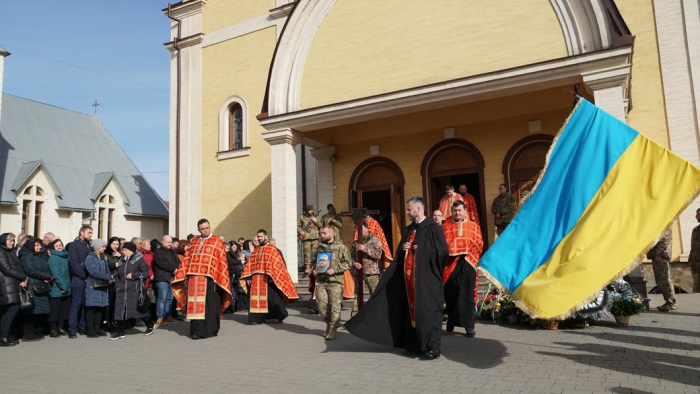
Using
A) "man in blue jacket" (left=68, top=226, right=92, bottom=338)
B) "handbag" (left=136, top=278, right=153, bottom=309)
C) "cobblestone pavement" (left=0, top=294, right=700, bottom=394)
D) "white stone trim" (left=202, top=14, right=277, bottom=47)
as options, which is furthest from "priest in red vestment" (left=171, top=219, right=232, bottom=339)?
"white stone trim" (left=202, top=14, right=277, bottom=47)

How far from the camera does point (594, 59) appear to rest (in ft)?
33.4

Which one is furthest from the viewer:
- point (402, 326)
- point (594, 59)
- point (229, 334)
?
point (594, 59)

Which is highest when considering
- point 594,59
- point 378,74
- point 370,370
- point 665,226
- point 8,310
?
point 378,74

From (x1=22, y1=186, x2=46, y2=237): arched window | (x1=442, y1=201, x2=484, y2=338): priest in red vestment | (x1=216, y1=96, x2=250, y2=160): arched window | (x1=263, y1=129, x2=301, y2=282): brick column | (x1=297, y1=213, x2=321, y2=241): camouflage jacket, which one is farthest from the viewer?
(x1=22, y1=186, x2=46, y2=237): arched window

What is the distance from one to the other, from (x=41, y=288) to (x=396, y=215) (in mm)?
9387

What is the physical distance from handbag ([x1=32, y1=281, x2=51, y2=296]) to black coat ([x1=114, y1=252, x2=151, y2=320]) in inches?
41.4

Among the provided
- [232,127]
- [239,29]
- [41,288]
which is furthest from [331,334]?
[239,29]

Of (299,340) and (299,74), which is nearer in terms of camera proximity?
(299,340)

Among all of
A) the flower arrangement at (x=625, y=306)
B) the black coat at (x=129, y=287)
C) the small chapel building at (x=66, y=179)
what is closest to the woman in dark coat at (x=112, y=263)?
the black coat at (x=129, y=287)

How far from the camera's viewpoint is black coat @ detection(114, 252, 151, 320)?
902 cm

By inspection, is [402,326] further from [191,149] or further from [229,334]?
[191,149]

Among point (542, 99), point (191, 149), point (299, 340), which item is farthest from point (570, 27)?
point (191, 149)

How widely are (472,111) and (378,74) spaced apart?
9.67ft

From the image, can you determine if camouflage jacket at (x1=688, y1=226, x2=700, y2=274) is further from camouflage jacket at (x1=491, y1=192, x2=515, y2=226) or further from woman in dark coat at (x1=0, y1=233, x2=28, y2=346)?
woman in dark coat at (x1=0, y1=233, x2=28, y2=346)
